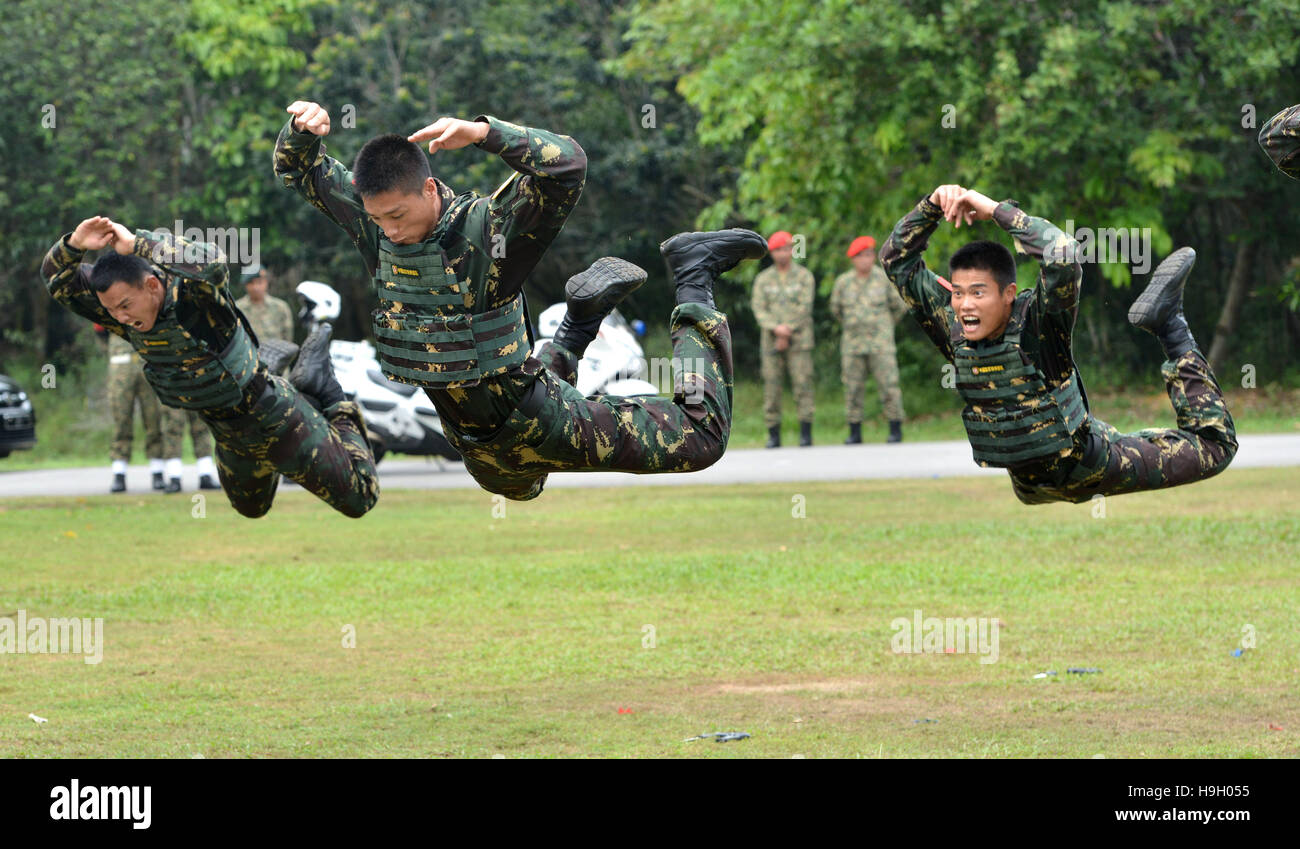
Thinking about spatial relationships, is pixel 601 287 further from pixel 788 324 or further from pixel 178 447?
pixel 788 324

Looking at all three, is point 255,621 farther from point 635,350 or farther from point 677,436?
point 635,350

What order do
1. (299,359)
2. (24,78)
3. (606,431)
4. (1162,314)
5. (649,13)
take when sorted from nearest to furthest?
(606,431), (1162,314), (299,359), (649,13), (24,78)

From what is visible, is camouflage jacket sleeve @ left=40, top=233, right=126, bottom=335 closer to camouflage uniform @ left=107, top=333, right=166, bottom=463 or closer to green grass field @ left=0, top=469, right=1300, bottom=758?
green grass field @ left=0, top=469, right=1300, bottom=758

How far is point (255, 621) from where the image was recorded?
1147 centimetres

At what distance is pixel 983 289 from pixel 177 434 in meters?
11.7

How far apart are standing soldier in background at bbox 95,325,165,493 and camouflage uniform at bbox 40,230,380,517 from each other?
785cm

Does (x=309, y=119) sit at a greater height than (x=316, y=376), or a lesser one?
greater

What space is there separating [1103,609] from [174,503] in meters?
9.64

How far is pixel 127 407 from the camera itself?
17.0m

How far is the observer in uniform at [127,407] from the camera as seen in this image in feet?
55.1

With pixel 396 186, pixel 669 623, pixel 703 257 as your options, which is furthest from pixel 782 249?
pixel 396 186

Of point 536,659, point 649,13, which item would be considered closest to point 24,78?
point 649,13

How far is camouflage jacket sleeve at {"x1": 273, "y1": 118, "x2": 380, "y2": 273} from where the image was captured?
6980 mm

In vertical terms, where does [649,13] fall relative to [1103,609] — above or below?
above
